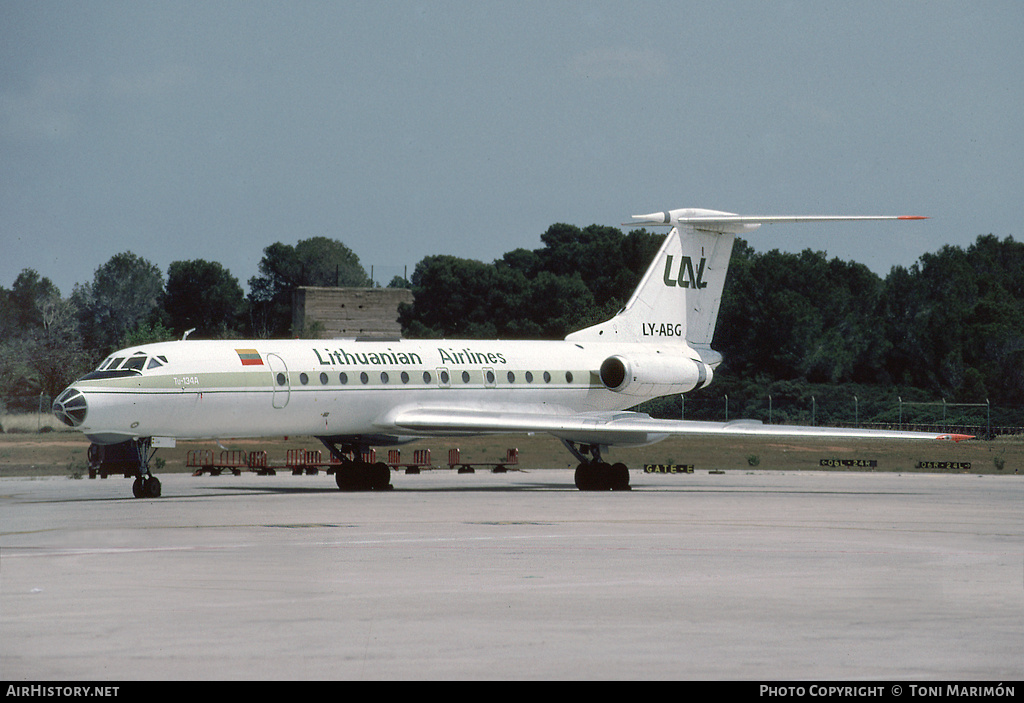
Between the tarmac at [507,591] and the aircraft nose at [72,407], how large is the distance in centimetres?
195

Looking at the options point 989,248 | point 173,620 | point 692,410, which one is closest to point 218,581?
point 173,620

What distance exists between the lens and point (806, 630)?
9828mm

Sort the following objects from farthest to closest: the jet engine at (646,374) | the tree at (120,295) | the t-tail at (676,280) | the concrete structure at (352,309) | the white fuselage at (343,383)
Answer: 1. the tree at (120,295)
2. the concrete structure at (352,309)
3. the t-tail at (676,280)
4. the jet engine at (646,374)
5. the white fuselage at (343,383)

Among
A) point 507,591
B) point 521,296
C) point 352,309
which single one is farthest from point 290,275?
point 507,591

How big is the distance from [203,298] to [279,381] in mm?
64004

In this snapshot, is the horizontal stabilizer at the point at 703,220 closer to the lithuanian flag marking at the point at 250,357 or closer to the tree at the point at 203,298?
the lithuanian flag marking at the point at 250,357

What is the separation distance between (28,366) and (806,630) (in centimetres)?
6400

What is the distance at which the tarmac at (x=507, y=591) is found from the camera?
28.3 ft

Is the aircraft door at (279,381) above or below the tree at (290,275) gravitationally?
below

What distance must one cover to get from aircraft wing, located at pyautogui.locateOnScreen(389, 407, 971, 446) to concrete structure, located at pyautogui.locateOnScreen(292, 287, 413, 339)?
63502 mm

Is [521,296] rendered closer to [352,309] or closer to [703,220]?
[352,309]

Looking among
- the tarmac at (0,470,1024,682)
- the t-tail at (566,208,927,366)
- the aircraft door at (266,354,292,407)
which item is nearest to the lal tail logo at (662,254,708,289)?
the t-tail at (566,208,927,366)

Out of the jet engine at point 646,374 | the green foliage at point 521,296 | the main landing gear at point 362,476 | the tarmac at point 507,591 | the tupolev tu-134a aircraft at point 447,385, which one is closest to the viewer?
the tarmac at point 507,591

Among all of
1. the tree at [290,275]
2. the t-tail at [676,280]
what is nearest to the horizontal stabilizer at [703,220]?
the t-tail at [676,280]
